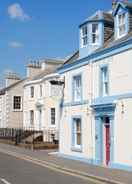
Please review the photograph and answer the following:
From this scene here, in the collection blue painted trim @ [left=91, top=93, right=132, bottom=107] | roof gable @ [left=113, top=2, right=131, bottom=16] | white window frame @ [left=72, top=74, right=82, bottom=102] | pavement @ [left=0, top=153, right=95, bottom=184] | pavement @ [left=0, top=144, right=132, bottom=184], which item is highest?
roof gable @ [left=113, top=2, right=131, bottom=16]

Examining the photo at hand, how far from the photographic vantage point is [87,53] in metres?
23.2

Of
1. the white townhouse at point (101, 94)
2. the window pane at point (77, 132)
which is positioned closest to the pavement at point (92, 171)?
the white townhouse at point (101, 94)

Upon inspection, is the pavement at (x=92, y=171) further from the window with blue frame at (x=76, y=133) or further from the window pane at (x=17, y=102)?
the window pane at (x=17, y=102)

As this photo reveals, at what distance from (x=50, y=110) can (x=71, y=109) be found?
54.3 ft

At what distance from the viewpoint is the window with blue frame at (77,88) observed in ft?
77.9

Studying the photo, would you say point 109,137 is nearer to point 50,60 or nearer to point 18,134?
point 18,134

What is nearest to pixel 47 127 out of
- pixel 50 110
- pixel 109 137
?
pixel 50 110

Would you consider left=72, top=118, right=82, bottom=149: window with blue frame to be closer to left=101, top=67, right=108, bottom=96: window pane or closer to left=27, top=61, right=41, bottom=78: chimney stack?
left=101, top=67, right=108, bottom=96: window pane

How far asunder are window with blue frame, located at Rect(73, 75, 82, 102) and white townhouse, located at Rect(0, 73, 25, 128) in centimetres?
2768

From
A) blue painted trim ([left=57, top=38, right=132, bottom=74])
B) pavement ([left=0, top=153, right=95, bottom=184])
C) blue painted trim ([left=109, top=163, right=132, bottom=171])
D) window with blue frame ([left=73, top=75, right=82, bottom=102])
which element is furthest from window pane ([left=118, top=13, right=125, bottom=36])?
pavement ([left=0, top=153, right=95, bottom=184])

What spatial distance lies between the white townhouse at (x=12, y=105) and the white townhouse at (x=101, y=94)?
26189 mm

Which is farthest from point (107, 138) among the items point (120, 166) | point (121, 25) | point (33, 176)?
point (121, 25)

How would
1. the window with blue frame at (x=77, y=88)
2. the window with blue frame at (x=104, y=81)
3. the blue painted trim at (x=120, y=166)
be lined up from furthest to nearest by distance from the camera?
the window with blue frame at (x=77, y=88), the window with blue frame at (x=104, y=81), the blue painted trim at (x=120, y=166)

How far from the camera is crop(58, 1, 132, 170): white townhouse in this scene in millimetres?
18922
